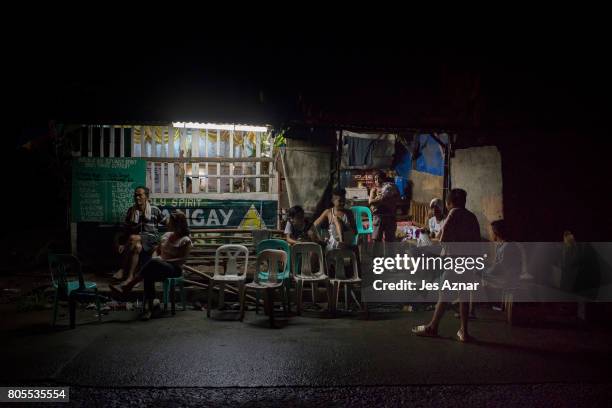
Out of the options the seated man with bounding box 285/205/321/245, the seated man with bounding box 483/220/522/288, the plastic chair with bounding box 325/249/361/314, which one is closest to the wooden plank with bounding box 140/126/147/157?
the seated man with bounding box 285/205/321/245

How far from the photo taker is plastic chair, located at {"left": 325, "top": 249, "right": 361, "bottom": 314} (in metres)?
8.42

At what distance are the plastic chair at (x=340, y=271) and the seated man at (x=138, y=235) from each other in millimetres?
3769

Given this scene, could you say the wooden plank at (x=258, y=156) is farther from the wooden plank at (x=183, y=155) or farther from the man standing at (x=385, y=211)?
the man standing at (x=385, y=211)

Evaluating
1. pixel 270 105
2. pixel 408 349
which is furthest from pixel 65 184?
pixel 408 349

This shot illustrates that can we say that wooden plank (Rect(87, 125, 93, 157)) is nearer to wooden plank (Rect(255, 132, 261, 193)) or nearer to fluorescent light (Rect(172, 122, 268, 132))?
fluorescent light (Rect(172, 122, 268, 132))

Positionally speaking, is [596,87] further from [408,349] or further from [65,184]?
[65,184]

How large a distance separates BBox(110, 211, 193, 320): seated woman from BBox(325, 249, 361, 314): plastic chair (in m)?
2.51

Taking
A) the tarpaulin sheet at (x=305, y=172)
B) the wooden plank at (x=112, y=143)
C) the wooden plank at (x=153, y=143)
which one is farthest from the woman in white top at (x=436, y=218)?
the wooden plank at (x=112, y=143)

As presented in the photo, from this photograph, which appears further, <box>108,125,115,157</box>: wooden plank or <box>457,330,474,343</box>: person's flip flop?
<box>108,125,115,157</box>: wooden plank

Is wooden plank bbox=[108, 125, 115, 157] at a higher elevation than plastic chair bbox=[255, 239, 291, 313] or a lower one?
higher

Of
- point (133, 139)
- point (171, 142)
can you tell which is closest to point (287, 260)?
point (171, 142)

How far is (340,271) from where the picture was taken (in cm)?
860

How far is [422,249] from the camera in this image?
9344 millimetres

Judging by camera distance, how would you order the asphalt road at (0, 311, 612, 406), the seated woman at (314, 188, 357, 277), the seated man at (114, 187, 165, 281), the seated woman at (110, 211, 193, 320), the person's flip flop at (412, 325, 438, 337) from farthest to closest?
the seated man at (114, 187, 165, 281) < the seated woman at (314, 188, 357, 277) < the seated woman at (110, 211, 193, 320) < the person's flip flop at (412, 325, 438, 337) < the asphalt road at (0, 311, 612, 406)
